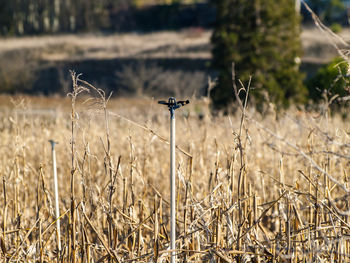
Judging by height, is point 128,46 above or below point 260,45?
below

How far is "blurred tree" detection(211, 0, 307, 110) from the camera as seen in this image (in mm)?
6395

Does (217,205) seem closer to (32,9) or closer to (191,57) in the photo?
(191,57)

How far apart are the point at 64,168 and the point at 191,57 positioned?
11412 mm

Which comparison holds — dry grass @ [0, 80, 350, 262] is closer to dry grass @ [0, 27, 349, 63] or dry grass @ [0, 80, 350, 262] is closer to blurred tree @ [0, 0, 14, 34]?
dry grass @ [0, 27, 349, 63]

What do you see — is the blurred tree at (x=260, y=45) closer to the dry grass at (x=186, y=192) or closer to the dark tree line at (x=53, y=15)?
the dry grass at (x=186, y=192)

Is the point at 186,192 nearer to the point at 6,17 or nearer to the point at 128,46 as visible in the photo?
the point at 6,17

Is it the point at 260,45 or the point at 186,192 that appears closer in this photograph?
the point at 186,192

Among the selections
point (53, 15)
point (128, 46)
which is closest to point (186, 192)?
point (128, 46)

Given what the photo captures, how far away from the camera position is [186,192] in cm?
170

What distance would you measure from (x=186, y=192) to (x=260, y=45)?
5191 mm

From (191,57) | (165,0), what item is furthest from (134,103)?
(165,0)

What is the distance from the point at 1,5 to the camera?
14.8 m

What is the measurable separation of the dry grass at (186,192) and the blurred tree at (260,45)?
194 cm

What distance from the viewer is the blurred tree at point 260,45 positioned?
6.39 m
